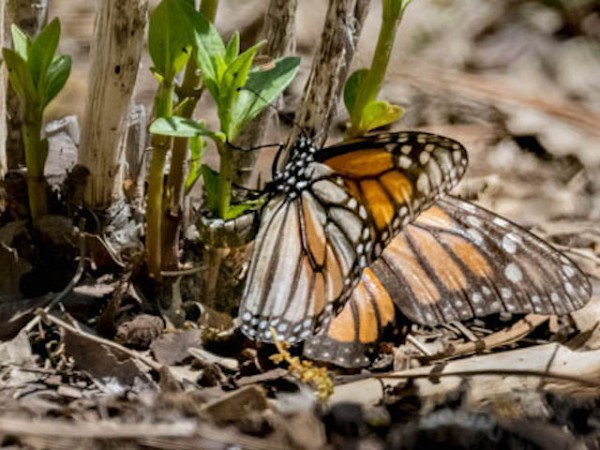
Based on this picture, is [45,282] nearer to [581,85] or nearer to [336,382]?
[336,382]

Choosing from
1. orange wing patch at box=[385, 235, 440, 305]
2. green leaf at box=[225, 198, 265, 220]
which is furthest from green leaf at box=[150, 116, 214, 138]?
orange wing patch at box=[385, 235, 440, 305]

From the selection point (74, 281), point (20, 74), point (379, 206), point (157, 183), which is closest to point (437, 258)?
point (379, 206)

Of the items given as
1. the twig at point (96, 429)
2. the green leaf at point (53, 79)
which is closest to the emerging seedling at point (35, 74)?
the green leaf at point (53, 79)

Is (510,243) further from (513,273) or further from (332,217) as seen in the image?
(332,217)

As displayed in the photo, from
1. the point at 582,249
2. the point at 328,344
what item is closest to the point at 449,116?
the point at 582,249

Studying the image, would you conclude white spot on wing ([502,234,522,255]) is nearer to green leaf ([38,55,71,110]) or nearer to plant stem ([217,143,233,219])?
plant stem ([217,143,233,219])

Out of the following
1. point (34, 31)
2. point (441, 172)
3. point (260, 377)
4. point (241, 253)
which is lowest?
point (260, 377)

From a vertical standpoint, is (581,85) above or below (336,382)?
above
